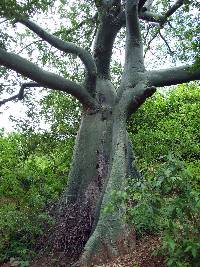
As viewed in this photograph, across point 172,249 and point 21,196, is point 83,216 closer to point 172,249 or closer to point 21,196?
point 21,196

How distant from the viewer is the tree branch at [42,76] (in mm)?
7641

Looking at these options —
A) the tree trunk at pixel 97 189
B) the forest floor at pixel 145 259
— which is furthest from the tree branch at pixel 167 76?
the forest floor at pixel 145 259

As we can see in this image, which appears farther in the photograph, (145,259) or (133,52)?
(133,52)

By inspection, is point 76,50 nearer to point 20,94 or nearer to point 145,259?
point 20,94

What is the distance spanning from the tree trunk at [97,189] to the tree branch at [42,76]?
442 millimetres

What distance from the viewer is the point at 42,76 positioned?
8195 mm

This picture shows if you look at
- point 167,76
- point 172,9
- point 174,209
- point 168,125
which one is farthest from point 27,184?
point 174,209

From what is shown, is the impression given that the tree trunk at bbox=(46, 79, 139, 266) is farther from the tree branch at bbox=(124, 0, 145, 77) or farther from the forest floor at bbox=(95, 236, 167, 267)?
the tree branch at bbox=(124, 0, 145, 77)

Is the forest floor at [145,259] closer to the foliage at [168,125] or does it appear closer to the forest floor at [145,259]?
the forest floor at [145,259]

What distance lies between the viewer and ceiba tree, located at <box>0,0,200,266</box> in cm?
769

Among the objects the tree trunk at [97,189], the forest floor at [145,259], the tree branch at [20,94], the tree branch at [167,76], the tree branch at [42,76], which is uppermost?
the tree branch at [20,94]

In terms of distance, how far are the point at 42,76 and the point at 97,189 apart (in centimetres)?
231

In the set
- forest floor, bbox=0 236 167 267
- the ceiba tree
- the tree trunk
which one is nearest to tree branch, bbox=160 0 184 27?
the ceiba tree

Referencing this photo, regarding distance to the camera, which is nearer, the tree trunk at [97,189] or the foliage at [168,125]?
the tree trunk at [97,189]
